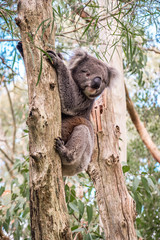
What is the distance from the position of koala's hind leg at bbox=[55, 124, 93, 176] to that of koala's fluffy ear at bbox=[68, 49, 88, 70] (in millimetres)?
707

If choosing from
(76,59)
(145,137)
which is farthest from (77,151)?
(145,137)

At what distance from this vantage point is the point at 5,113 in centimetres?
1314

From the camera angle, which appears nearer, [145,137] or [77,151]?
[77,151]

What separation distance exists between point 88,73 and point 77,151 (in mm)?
931

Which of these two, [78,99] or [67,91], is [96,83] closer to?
[78,99]

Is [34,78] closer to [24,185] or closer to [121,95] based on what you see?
[24,185]

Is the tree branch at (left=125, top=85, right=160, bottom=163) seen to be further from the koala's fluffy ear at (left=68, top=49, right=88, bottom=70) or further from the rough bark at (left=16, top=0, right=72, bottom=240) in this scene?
the rough bark at (left=16, top=0, right=72, bottom=240)

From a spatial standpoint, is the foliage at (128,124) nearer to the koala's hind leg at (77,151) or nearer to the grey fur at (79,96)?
the grey fur at (79,96)

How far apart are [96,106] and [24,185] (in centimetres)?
125

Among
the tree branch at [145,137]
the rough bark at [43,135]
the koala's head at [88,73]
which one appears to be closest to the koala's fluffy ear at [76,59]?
the koala's head at [88,73]

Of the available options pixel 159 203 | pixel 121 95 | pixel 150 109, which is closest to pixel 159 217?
pixel 159 203

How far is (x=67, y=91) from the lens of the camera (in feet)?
8.07

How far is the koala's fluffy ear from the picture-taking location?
2971mm

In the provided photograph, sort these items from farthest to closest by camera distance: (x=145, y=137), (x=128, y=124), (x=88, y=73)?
(x=128, y=124) < (x=145, y=137) < (x=88, y=73)
